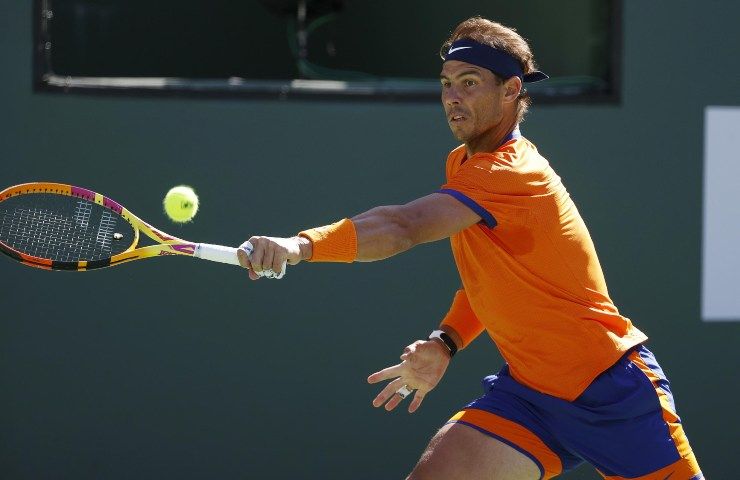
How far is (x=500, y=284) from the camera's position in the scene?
131 inches

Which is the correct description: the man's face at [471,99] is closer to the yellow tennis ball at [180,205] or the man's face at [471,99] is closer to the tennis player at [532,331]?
the tennis player at [532,331]

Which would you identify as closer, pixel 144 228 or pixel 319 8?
pixel 144 228

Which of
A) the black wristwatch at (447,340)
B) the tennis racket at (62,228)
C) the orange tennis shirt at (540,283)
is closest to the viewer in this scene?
the orange tennis shirt at (540,283)

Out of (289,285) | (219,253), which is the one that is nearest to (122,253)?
(219,253)

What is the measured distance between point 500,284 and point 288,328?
1.90 m

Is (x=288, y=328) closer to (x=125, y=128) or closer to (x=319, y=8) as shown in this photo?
(x=125, y=128)

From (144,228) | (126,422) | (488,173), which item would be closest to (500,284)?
(488,173)

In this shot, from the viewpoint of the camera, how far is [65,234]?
13.5ft

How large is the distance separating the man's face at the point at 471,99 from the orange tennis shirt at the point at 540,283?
0.34 ft

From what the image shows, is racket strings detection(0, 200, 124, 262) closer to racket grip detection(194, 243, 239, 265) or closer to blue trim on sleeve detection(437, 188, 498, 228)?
racket grip detection(194, 243, 239, 265)

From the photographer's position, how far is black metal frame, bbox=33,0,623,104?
192 inches

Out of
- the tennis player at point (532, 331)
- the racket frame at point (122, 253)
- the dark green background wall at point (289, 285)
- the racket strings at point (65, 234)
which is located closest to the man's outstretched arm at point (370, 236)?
the tennis player at point (532, 331)

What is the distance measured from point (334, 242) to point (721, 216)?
2.92m

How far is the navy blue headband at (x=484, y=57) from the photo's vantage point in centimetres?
342
